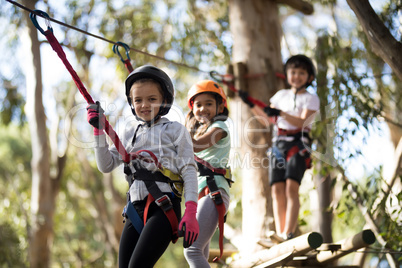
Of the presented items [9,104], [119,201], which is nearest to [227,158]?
[9,104]

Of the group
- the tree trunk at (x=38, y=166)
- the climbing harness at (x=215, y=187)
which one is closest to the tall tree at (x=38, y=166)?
the tree trunk at (x=38, y=166)

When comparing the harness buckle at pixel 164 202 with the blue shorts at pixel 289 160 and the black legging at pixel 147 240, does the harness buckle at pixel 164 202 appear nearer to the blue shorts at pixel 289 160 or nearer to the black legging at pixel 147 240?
the black legging at pixel 147 240

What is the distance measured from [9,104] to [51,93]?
250 centimetres

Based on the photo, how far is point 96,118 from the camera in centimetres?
252

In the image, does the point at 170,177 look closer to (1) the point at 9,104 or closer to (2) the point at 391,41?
(2) the point at 391,41

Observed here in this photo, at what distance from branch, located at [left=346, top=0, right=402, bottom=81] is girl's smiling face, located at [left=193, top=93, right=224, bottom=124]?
110 cm

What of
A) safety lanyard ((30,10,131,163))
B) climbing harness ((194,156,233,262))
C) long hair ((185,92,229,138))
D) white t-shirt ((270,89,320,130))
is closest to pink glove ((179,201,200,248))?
safety lanyard ((30,10,131,163))

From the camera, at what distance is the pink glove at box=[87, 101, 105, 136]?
251cm

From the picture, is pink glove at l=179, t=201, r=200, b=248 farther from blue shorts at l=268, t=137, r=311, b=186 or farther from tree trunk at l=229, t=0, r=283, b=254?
tree trunk at l=229, t=0, r=283, b=254

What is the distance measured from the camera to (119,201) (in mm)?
11547

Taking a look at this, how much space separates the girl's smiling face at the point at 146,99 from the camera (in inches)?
105

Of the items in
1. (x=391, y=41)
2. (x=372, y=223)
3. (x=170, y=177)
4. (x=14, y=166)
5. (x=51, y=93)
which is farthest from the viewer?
(x=14, y=166)

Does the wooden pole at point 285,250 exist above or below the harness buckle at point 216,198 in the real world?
below

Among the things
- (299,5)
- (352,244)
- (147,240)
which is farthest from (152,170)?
(299,5)
